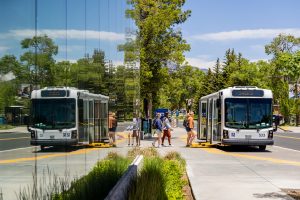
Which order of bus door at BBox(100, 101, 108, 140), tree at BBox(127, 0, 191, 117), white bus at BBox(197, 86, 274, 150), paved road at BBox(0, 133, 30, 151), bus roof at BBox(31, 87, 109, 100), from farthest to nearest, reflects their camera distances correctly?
tree at BBox(127, 0, 191, 117), white bus at BBox(197, 86, 274, 150), bus door at BBox(100, 101, 108, 140), bus roof at BBox(31, 87, 109, 100), paved road at BBox(0, 133, 30, 151)

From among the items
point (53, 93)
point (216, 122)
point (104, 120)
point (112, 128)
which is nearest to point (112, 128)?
point (112, 128)

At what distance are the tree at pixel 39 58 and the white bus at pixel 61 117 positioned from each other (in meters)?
0.11

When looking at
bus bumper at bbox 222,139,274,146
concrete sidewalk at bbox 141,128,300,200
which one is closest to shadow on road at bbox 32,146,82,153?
concrete sidewalk at bbox 141,128,300,200

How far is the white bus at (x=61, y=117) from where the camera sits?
4.89 m

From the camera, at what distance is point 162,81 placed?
36.0 metres

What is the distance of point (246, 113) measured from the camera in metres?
25.2

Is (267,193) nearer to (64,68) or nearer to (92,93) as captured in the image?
(92,93)

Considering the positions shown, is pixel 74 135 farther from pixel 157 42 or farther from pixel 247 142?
pixel 157 42

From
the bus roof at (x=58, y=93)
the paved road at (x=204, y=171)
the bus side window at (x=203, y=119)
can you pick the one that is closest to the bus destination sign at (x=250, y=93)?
the paved road at (x=204, y=171)

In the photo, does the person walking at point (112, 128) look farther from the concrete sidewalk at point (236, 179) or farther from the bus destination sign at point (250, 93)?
the bus destination sign at point (250, 93)

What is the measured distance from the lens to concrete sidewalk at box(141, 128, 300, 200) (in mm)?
11171

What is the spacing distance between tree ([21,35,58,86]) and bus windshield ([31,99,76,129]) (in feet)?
0.65

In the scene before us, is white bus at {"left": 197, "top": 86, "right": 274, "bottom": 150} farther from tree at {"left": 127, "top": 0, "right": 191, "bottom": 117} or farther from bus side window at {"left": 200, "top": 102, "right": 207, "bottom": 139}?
tree at {"left": 127, "top": 0, "right": 191, "bottom": 117}

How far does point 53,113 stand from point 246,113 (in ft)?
67.1
